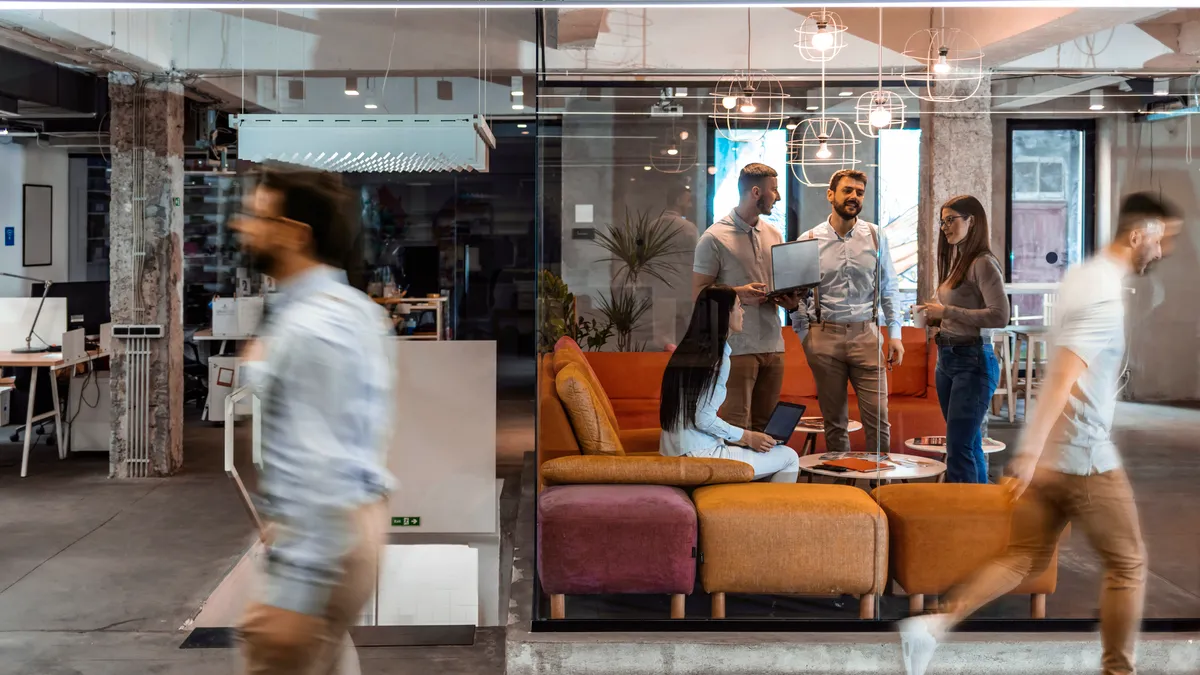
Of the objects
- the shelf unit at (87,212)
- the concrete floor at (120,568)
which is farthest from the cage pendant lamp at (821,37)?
the shelf unit at (87,212)

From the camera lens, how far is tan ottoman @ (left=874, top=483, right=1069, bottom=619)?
3.87m

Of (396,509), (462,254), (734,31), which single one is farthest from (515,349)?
Result: (734,31)

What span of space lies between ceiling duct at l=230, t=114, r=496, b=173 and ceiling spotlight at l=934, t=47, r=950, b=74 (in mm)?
1958

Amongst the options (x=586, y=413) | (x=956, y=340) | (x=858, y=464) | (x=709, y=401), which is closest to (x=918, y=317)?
(x=956, y=340)

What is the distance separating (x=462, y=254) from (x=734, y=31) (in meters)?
6.95

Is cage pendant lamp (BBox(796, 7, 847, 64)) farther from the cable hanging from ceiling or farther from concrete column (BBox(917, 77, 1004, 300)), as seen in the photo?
concrete column (BBox(917, 77, 1004, 300))

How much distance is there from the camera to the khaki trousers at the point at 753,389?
3875mm

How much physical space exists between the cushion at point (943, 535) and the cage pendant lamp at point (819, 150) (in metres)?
1.23

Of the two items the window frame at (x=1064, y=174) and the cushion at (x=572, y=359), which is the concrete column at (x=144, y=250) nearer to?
the cushion at (x=572, y=359)

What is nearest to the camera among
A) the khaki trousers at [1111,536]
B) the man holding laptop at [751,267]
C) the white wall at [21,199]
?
the khaki trousers at [1111,536]

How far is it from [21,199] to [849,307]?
31.3 feet

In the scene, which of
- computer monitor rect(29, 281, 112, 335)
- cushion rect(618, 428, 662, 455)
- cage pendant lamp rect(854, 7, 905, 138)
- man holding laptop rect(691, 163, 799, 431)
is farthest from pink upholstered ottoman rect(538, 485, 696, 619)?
computer monitor rect(29, 281, 112, 335)

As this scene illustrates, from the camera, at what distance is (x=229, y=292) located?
10297 mm

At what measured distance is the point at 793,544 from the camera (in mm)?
3852
